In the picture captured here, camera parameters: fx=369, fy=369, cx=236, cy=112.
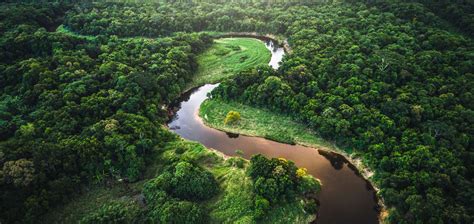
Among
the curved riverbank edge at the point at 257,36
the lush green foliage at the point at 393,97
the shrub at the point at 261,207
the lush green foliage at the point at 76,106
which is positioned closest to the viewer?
the shrub at the point at 261,207

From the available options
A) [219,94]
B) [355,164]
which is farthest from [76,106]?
[355,164]

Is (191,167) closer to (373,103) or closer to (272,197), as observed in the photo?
(272,197)

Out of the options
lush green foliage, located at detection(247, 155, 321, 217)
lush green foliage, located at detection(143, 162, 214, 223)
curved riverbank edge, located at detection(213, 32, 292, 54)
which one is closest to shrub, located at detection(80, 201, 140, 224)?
lush green foliage, located at detection(143, 162, 214, 223)

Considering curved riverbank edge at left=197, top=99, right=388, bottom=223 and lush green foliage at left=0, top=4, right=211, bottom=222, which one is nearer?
lush green foliage at left=0, top=4, right=211, bottom=222

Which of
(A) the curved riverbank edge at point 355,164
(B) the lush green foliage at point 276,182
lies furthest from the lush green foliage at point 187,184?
(A) the curved riverbank edge at point 355,164

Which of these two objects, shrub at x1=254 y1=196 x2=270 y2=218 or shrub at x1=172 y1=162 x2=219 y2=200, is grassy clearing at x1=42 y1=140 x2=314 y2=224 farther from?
shrub at x1=172 y1=162 x2=219 y2=200

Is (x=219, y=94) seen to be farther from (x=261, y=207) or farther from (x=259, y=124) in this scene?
(x=261, y=207)

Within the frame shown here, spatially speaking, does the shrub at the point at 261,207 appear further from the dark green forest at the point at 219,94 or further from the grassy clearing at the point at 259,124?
the grassy clearing at the point at 259,124
